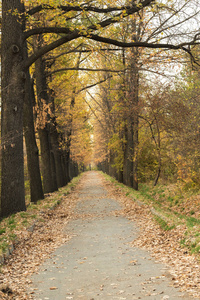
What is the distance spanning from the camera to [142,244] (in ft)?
28.8

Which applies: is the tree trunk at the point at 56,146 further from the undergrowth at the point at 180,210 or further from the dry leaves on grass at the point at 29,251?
the dry leaves on grass at the point at 29,251

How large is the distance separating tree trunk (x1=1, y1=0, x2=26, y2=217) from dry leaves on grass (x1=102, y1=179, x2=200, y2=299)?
15.0 ft

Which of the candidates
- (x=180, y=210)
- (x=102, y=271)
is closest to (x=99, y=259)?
(x=102, y=271)

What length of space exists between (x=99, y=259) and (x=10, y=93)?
6.74 metres

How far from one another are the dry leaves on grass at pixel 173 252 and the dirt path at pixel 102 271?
17cm

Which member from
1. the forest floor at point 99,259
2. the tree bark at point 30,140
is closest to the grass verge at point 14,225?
the forest floor at point 99,259

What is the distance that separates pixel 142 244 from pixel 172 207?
7789mm

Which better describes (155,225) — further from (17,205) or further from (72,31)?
(72,31)

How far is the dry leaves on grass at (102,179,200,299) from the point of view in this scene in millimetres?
5399

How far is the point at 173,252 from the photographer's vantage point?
24.9ft

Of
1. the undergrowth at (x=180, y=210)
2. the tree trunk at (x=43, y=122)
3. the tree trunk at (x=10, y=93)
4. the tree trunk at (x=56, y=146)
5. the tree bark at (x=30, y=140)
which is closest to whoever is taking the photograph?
the undergrowth at (x=180, y=210)

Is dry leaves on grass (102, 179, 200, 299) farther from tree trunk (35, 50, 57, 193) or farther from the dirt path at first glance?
tree trunk (35, 50, 57, 193)

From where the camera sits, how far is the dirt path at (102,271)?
5.41m

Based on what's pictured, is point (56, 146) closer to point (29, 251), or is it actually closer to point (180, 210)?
point (180, 210)
